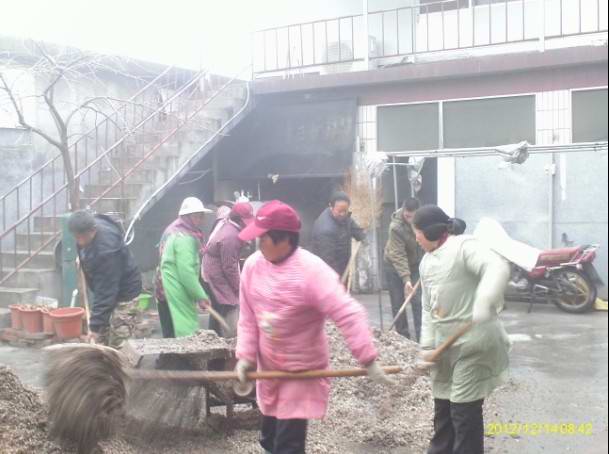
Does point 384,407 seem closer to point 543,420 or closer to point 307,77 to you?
point 543,420

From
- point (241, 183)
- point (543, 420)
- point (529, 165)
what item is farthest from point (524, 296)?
point (241, 183)

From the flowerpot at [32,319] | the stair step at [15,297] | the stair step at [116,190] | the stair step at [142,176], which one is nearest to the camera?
the flowerpot at [32,319]

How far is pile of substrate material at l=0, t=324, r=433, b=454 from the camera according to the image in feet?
13.9

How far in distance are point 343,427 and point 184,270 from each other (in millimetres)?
1806

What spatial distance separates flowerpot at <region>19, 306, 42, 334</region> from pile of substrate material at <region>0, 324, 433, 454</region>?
364cm

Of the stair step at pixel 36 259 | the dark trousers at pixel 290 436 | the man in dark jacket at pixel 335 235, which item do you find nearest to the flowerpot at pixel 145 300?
the stair step at pixel 36 259

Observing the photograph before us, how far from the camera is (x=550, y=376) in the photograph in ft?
22.7

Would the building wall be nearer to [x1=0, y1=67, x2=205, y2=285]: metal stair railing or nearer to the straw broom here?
the straw broom

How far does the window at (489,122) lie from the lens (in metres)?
10.7

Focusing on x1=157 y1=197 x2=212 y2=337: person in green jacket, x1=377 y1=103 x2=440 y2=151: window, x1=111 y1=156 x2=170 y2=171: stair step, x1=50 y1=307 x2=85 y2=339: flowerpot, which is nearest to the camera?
x1=157 y1=197 x2=212 y2=337: person in green jacket

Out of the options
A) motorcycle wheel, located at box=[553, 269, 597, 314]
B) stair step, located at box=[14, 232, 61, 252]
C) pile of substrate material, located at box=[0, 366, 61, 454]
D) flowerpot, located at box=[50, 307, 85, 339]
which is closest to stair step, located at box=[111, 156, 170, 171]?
stair step, located at box=[14, 232, 61, 252]

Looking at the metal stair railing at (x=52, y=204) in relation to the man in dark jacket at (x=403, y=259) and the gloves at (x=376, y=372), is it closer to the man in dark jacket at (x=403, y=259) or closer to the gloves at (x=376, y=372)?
the man in dark jacket at (x=403, y=259)

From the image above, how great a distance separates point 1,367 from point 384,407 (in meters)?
2.91

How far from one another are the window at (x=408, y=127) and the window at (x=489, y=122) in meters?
0.22
